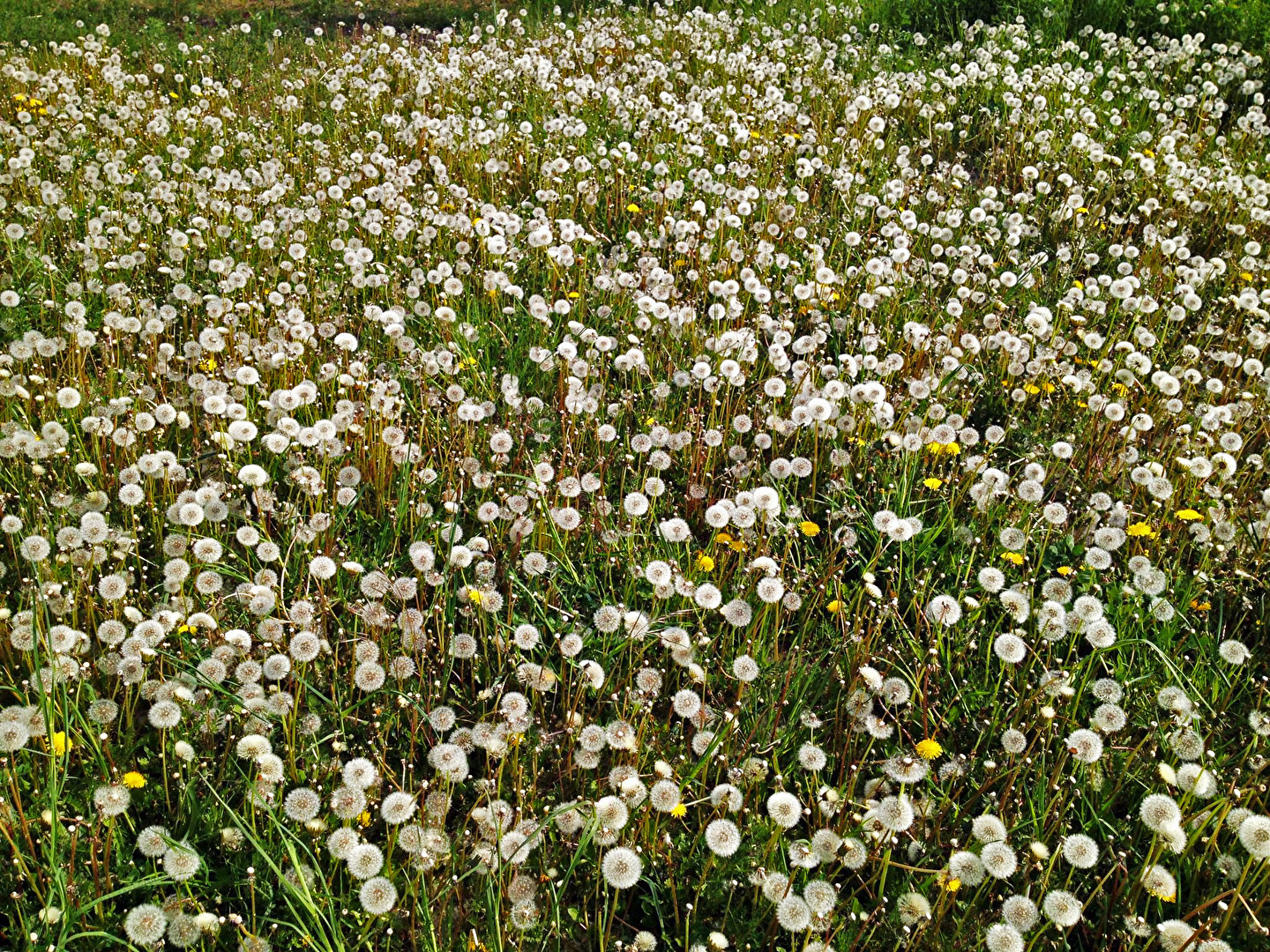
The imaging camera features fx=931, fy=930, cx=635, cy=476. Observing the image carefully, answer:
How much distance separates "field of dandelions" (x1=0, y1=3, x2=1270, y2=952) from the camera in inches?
83.4

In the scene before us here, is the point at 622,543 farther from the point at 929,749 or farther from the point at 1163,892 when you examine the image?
the point at 1163,892

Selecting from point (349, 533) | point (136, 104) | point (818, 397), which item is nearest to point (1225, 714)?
point (818, 397)

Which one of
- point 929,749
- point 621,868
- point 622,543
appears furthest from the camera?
point 622,543

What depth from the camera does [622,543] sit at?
309cm

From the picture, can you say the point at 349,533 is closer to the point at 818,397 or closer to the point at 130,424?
the point at 130,424

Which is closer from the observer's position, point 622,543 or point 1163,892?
point 1163,892

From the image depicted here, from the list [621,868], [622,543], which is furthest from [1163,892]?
[622,543]

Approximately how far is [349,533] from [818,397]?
1.83 metres

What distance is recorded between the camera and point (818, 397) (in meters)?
3.66

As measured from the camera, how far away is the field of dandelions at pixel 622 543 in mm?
2117

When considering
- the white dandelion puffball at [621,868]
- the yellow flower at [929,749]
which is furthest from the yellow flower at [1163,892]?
the white dandelion puffball at [621,868]

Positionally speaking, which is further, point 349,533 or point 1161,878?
point 349,533

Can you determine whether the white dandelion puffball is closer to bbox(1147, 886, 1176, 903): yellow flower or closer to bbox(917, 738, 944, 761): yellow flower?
bbox(917, 738, 944, 761): yellow flower

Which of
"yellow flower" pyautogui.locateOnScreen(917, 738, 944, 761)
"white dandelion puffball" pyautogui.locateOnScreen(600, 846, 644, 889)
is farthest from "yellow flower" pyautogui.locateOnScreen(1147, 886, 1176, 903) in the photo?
"white dandelion puffball" pyautogui.locateOnScreen(600, 846, 644, 889)
